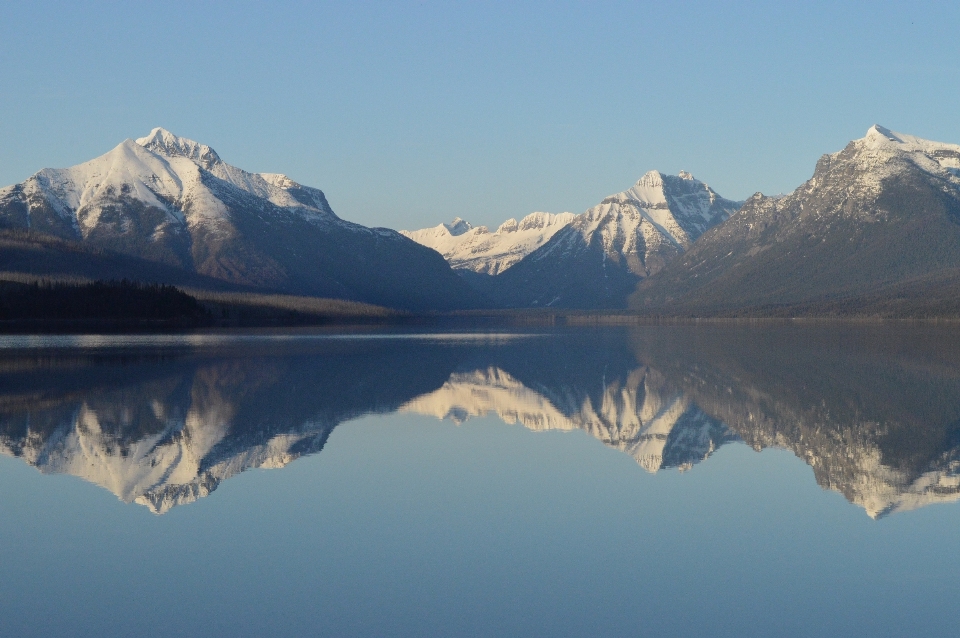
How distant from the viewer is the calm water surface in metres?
16.4

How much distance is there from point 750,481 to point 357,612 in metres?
14.4

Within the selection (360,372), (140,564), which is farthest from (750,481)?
(360,372)

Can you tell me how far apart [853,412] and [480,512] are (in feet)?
72.4

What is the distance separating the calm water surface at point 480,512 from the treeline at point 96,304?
424 feet

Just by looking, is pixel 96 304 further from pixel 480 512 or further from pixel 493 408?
pixel 480 512

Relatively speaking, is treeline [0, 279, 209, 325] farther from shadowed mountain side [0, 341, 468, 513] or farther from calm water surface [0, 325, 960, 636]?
calm water surface [0, 325, 960, 636]

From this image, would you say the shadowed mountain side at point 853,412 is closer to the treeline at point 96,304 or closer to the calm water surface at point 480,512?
the calm water surface at point 480,512

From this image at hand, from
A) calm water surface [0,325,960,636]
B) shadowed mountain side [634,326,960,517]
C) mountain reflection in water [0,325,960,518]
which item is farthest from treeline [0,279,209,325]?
calm water surface [0,325,960,636]

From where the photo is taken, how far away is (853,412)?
1581 inches

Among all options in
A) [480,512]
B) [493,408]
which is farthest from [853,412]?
[480,512]

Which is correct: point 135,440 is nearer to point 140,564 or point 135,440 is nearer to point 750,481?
point 140,564

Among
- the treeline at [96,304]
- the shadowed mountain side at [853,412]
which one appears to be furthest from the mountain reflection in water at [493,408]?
the treeline at [96,304]

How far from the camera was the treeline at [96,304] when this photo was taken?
6678 inches

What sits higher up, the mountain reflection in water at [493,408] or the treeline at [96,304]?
the treeline at [96,304]
